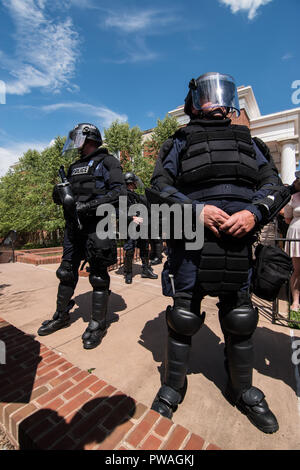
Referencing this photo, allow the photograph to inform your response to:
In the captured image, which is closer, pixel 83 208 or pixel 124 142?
pixel 83 208

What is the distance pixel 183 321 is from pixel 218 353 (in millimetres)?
1096

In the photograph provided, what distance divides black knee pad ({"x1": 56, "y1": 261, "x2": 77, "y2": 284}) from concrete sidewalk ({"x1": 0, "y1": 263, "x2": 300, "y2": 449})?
0.61 meters

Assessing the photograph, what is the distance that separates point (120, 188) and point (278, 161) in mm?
23998

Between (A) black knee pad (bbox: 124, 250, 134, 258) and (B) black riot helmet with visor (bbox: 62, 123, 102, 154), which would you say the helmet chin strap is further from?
(A) black knee pad (bbox: 124, 250, 134, 258)

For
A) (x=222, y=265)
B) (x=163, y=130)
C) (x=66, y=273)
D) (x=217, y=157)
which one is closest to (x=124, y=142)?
(x=163, y=130)

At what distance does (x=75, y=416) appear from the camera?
1459 millimetres

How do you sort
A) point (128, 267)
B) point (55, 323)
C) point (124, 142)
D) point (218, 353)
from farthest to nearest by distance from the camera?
1. point (124, 142)
2. point (128, 267)
3. point (55, 323)
4. point (218, 353)

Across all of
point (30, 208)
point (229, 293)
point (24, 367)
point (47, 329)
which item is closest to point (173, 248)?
point (229, 293)

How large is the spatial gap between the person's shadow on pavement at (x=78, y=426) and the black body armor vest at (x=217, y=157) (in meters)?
1.57

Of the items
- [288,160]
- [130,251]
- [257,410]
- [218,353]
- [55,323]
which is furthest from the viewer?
[288,160]

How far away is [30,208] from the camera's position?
735 inches

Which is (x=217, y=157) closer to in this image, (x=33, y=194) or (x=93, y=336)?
(x=93, y=336)

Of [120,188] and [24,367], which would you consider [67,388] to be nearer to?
[24,367]

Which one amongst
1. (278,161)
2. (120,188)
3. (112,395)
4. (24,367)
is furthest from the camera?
(278,161)
